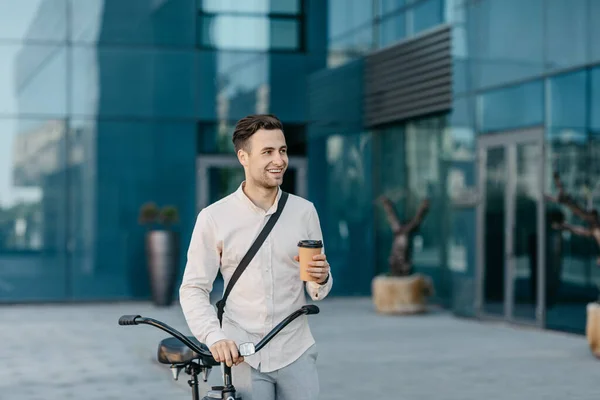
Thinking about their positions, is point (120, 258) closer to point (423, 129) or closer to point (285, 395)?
point (423, 129)

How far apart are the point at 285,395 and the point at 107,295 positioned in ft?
46.7

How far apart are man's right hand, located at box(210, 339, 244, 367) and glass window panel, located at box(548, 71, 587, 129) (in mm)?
9956

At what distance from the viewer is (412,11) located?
17219mm

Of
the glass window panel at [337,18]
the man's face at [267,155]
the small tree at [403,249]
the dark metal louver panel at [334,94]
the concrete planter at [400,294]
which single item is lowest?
the concrete planter at [400,294]

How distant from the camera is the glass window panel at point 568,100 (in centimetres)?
1276

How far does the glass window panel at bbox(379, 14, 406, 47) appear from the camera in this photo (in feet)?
57.7

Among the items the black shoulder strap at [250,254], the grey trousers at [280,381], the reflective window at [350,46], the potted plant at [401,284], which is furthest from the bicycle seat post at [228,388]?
the reflective window at [350,46]

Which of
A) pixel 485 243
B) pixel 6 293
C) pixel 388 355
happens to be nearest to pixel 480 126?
pixel 485 243

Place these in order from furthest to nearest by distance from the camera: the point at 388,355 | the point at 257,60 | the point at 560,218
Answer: the point at 257,60, the point at 560,218, the point at 388,355

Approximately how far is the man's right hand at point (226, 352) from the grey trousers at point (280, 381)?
12.8 inches

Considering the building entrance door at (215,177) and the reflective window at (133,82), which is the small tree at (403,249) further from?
the reflective window at (133,82)

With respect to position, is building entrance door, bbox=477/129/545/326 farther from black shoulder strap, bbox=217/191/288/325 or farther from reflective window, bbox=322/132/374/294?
black shoulder strap, bbox=217/191/288/325

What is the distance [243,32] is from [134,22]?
1.85 m

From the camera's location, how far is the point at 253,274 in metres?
3.75
